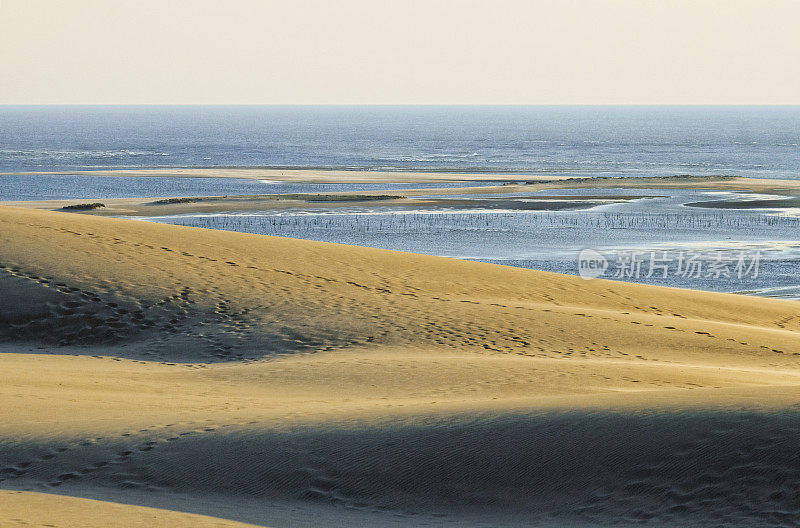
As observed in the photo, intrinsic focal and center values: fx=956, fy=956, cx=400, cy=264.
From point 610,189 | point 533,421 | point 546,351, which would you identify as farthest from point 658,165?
point 533,421

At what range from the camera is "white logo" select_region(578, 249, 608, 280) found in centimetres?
A: 3697

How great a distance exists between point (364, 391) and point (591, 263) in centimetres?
2887

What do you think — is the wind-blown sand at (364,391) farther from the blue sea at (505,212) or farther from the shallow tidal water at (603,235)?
the blue sea at (505,212)

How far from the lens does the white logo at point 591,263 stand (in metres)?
37.0

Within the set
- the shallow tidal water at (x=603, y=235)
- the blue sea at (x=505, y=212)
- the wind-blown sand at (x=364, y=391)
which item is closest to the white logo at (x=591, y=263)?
the shallow tidal water at (x=603, y=235)

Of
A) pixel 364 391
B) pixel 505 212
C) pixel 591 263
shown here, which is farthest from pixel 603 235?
pixel 364 391

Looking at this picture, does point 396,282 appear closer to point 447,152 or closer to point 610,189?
point 610,189

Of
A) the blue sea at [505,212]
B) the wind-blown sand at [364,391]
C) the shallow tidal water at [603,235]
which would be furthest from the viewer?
the blue sea at [505,212]

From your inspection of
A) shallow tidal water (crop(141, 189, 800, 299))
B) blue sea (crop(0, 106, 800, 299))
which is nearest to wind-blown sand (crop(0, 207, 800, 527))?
shallow tidal water (crop(141, 189, 800, 299))

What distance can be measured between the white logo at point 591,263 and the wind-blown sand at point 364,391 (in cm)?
1282

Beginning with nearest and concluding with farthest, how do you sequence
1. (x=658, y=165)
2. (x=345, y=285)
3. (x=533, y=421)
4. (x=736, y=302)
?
(x=533, y=421)
(x=345, y=285)
(x=736, y=302)
(x=658, y=165)

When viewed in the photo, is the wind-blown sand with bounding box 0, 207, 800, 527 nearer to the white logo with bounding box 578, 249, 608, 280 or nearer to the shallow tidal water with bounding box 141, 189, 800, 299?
the shallow tidal water with bounding box 141, 189, 800, 299

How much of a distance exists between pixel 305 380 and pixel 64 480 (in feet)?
16.5

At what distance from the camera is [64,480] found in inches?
324
